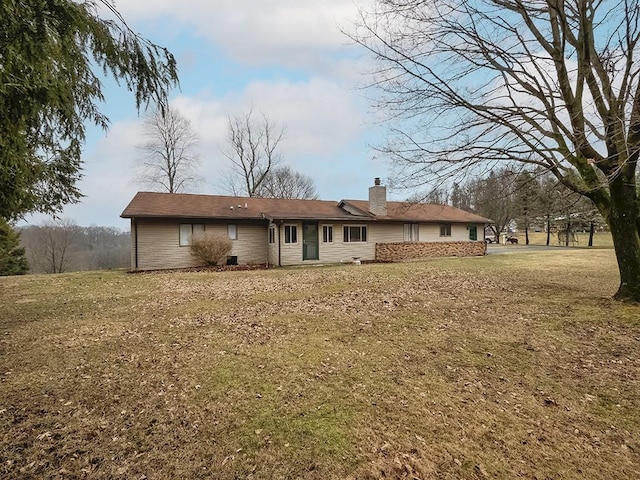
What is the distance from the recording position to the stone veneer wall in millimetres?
20438

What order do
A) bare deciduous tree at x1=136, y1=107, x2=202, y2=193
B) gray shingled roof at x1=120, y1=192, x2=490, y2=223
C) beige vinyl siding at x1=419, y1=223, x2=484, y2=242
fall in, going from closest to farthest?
1. gray shingled roof at x1=120, y1=192, x2=490, y2=223
2. beige vinyl siding at x1=419, y1=223, x2=484, y2=242
3. bare deciduous tree at x1=136, y1=107, x2=202, y2=193

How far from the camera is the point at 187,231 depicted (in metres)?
16.9

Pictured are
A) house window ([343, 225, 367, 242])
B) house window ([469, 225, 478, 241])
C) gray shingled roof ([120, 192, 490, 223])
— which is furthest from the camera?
house window ([469, 225, 478, 241])

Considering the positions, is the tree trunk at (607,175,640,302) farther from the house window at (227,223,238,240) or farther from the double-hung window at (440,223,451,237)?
the double-hung window at (440,223,451,237)

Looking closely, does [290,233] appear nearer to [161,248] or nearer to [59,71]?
[161,248]

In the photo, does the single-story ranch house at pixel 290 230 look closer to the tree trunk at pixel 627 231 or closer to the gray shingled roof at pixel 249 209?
the gray shingled roof at pixel 249 209

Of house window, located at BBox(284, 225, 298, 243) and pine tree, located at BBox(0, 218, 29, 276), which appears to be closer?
house window, located at BBox(284, 225, 298, 243)

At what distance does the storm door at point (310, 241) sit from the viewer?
18469 millimetres

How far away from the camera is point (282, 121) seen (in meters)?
32.3

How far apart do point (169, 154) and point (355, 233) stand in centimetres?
1896

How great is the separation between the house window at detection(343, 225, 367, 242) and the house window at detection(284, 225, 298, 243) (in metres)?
3.05

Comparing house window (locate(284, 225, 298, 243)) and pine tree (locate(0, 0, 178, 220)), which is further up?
pine tree (locate(0, 0, 178, 220))

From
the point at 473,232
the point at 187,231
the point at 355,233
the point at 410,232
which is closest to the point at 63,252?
the point at 187,231

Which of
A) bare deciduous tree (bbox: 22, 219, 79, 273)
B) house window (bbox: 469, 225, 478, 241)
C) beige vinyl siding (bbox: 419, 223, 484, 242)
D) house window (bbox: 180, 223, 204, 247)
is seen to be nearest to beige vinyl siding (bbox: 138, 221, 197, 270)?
house window (bbox: 180, 223, 204, 247)
